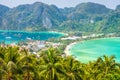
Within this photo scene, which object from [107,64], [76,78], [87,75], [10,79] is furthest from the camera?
[107,64]

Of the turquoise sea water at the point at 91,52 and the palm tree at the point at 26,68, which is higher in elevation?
the palm tree at the point at 26,68

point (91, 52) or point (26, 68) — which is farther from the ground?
point (26, 68)

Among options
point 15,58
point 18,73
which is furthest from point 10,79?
point 15,58

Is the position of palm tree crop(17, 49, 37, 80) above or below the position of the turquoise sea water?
above

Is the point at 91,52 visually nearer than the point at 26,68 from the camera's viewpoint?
No

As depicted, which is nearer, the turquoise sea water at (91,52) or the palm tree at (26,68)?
the palm tree at (26,68)

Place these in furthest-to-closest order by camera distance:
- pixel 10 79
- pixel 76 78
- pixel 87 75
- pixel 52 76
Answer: pixel 87 75 → pixel 76 78 → pixel 52 76 → pixel 10 79

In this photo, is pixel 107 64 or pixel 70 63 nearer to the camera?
pixel 70 63

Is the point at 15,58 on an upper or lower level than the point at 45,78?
upper

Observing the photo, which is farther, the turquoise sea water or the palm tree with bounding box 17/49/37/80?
the turquoise sea water

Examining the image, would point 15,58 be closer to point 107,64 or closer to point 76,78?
point 76,78
